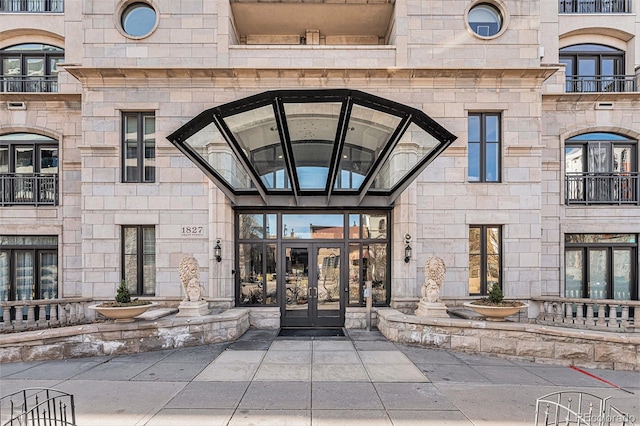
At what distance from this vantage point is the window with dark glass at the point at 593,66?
12.9 meters

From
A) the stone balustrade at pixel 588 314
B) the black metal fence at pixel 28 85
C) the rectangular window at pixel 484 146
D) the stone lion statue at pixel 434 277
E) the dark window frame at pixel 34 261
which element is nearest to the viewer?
the stone balustrade at pixel 588 314

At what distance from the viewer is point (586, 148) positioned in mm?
12555

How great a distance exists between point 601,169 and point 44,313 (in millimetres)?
18917

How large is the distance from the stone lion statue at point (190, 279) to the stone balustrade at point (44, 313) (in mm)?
3595

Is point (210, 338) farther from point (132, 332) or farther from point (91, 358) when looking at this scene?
point (91, 358)

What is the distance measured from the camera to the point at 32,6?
41.6 feet

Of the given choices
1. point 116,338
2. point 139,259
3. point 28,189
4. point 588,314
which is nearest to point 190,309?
point 116,338

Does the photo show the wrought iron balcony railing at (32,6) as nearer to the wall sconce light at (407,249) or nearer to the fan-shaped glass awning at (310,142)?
the fan-shaped glass awning at (310,142)

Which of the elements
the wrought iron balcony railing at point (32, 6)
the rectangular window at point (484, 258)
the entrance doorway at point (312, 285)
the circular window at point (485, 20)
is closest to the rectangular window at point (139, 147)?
the entrance doorway at point (312, 285)

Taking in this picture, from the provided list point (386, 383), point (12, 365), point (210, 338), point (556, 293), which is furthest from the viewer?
point (556, 293)

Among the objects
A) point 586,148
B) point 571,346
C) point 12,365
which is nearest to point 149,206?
point 12,365

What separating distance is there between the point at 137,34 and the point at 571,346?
1554cm

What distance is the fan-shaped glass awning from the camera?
22.6 feet

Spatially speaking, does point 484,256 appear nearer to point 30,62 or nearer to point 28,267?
point 28,267
